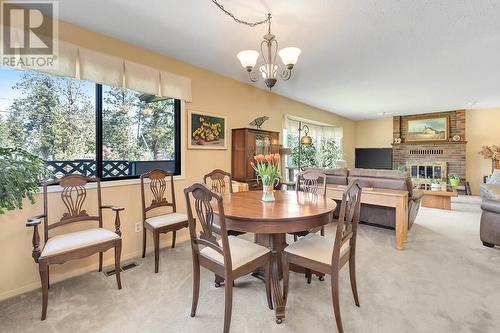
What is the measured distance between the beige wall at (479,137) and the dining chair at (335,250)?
26.0 feet

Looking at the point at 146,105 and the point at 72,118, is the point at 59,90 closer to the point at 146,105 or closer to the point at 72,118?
the point at 72,118

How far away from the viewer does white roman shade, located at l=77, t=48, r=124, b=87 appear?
252 centimetres

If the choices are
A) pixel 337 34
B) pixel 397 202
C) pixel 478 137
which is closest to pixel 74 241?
pixel 337 34

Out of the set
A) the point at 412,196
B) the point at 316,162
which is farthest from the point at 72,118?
the point at 316,162

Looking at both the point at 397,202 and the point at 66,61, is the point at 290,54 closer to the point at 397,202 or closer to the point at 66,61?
the point at 66,61

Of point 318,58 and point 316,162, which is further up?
point 318,58

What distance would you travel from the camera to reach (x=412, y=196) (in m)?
3.79

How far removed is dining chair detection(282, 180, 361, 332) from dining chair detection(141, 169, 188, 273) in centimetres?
140

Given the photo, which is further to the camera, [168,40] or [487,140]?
[487,140]

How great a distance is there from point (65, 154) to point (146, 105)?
3.62 ft

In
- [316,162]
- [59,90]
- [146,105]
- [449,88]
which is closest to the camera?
[59,90]

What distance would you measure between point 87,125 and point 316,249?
2709 millimetres

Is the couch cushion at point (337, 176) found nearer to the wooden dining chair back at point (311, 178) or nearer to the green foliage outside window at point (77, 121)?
the wooden dining chair back at point (311, 178)

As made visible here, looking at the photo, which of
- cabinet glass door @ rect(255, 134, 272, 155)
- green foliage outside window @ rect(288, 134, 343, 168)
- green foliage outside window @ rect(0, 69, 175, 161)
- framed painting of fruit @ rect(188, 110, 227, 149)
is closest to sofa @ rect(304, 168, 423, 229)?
cabinet glass door @ rect(255, 134, 272, 155)
